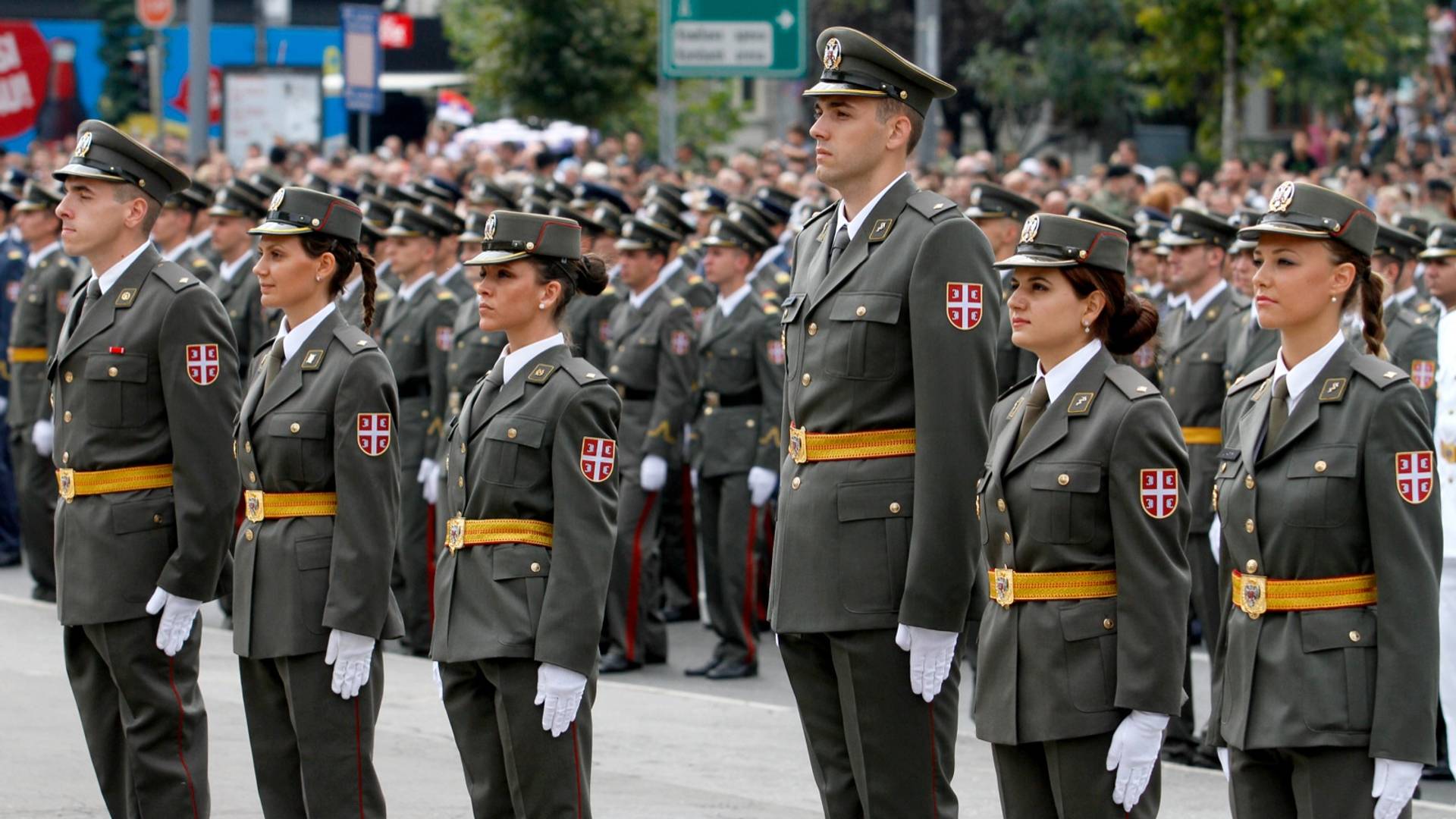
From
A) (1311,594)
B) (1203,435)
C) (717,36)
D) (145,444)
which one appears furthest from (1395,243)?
(717,36)

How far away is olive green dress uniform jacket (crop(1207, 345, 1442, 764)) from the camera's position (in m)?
4.61

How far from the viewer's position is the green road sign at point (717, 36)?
1461 centimetres

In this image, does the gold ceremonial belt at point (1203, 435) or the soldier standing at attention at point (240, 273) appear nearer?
the gold ceremonial belt at point (1203, 435)

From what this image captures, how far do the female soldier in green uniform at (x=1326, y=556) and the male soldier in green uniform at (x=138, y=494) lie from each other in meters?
3.00

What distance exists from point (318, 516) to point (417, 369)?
5.29 meters

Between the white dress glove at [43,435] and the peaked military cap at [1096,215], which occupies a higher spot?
the peaked military cap at [1096,215]

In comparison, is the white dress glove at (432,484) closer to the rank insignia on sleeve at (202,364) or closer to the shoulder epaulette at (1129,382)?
the rank insignia on sleeve at (202,364)

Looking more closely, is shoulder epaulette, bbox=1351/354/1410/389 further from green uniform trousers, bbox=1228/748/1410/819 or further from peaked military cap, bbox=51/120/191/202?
peaked military cap, bbox=51/120/191/202

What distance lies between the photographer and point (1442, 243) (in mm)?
8391

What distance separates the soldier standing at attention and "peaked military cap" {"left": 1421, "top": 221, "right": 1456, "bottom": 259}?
6.18 metres

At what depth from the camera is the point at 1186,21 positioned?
20531mm

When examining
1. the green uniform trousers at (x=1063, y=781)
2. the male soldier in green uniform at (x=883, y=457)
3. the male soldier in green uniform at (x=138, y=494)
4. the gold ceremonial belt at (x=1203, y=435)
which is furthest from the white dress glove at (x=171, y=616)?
the gold ceremonial belt at (x=1203, y=435)

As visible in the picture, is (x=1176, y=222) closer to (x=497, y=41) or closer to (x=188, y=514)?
(x=188, y=514)

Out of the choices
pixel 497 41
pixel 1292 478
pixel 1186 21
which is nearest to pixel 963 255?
pixel 1292 478
